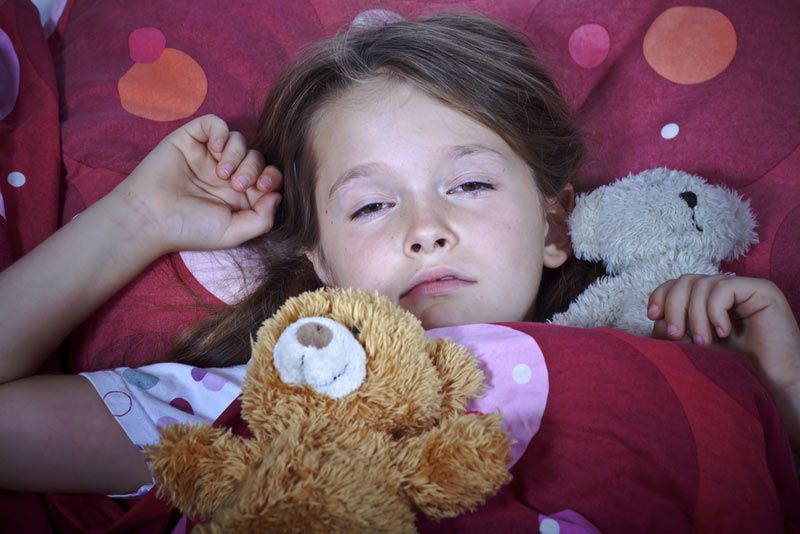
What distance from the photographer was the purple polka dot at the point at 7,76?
1253 millimetres

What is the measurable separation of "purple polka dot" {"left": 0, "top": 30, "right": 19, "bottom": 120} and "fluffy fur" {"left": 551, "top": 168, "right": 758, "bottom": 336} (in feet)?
3.42

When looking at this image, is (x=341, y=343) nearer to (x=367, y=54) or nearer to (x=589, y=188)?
(x=367, y=54)

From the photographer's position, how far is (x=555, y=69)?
137 cm

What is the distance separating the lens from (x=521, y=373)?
30.0 inches

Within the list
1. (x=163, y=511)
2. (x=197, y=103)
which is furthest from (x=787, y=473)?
(x=197, y=103)

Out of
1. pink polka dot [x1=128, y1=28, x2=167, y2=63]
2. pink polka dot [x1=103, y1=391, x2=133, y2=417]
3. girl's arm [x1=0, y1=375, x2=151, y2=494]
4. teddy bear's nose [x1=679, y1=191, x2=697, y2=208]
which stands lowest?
girl's arm [x1=0, y1=375, x2=151, y2=494]

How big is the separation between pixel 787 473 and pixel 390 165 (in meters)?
0.64

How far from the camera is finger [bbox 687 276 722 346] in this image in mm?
901

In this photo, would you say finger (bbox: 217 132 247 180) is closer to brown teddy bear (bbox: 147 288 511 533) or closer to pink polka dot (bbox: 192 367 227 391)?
pink polka dot (bbox: 192 367 227 391)

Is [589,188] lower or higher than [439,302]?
higher

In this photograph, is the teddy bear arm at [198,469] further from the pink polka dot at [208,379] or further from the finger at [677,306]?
the finger at [677,306]

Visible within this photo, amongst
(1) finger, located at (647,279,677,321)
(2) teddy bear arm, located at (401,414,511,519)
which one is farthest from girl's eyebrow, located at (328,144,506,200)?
(2) teddy bear arm, located at (401,414,511,519)

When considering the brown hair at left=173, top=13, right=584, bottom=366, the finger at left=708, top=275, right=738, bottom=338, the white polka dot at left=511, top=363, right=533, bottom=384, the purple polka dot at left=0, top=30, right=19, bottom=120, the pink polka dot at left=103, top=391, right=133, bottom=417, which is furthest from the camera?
the purple polka dot at left=0, top=30, right=19, bottom=120

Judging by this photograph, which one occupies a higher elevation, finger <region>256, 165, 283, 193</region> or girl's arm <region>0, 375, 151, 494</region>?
finger <region>256, 165, 283, 193</region>
